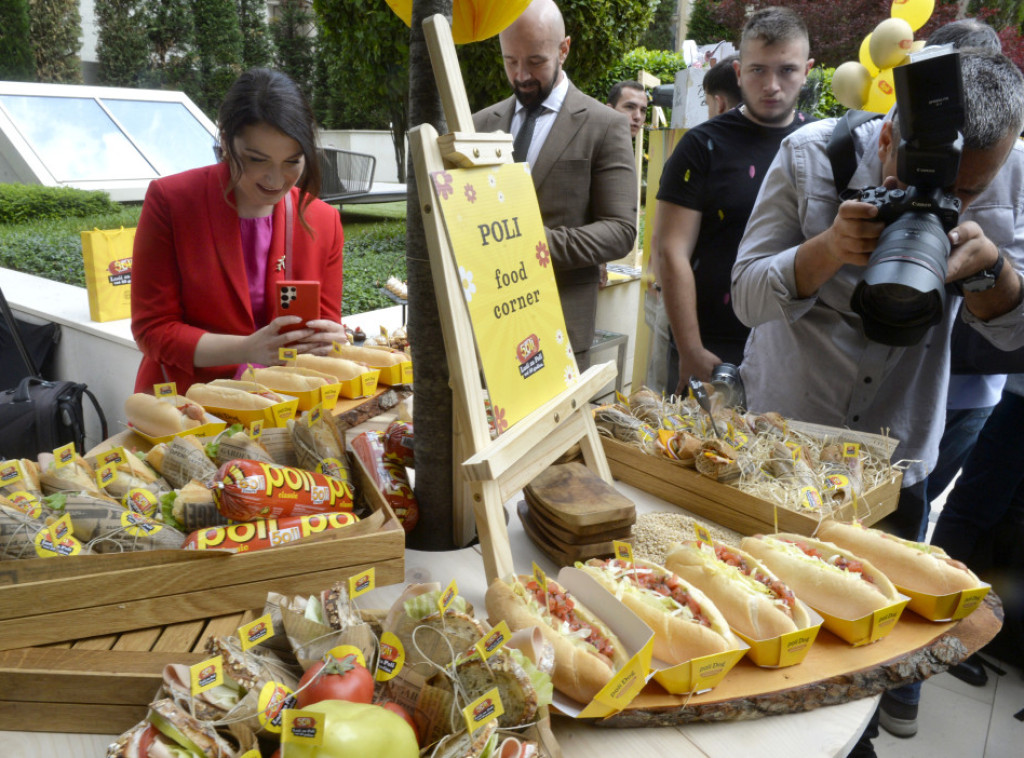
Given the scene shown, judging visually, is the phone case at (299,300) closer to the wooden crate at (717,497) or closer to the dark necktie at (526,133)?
the wooden crate at (717,497)

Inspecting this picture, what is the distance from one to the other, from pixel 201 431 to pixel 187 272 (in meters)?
0.74

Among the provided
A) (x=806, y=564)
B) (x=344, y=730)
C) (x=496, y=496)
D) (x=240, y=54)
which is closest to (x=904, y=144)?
(x=806, y=564)

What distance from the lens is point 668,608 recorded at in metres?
1.04

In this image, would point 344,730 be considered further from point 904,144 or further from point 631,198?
point 631,198

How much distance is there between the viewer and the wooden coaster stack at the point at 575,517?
120cm

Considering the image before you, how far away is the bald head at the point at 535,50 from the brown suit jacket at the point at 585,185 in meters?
0.11

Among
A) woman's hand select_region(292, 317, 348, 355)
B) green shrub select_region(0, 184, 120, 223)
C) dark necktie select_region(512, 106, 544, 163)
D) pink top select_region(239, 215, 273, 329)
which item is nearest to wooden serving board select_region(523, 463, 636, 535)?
woman's hand select_region(292, 317, 348, 355)

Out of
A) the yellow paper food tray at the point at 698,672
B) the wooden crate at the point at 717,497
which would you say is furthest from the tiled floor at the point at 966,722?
the yellow paper food tray at the point at 698,672

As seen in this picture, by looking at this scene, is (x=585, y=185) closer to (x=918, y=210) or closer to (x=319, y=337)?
(x=319, y=337)

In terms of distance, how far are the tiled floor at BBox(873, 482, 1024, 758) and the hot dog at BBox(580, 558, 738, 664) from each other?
1593mm

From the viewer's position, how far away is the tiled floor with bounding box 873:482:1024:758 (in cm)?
215

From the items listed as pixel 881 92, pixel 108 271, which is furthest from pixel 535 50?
pixel 108 271

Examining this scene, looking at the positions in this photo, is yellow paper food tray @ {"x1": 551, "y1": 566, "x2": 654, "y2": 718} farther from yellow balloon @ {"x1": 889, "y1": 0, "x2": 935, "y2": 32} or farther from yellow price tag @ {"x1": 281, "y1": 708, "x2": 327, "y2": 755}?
yellow balloon @ {"x1": 889, "y1": 0, "x2": 935, "y2": 32}

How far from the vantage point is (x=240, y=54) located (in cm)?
1661
